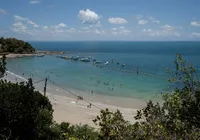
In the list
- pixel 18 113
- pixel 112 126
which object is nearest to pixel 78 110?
pixel 18 113

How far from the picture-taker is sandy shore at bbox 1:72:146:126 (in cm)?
3045

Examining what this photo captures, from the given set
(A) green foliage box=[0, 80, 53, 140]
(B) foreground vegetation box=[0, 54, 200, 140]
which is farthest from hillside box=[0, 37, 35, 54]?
(B) foreground vegetation box=[0, 54, 200, 140]

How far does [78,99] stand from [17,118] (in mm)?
27635

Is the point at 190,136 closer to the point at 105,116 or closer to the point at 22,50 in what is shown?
the point at 105,116

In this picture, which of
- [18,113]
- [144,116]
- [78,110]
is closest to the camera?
[144,116]

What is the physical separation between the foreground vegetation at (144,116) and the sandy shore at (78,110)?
15.7 meters

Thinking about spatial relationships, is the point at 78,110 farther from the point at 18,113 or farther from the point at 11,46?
the point at 11,46

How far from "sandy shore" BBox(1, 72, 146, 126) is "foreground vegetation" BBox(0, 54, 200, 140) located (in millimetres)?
15682

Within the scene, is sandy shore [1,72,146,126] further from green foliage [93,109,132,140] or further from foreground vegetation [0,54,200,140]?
green foliage [93,109,132,140]

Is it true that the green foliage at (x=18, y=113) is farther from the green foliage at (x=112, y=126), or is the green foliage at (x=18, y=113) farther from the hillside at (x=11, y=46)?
the hillside at (x=11, y=46)

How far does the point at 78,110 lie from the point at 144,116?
90.7 feet

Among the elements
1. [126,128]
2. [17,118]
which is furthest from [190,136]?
[17,118]

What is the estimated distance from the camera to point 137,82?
55.1 meters

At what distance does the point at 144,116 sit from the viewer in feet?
25.2
